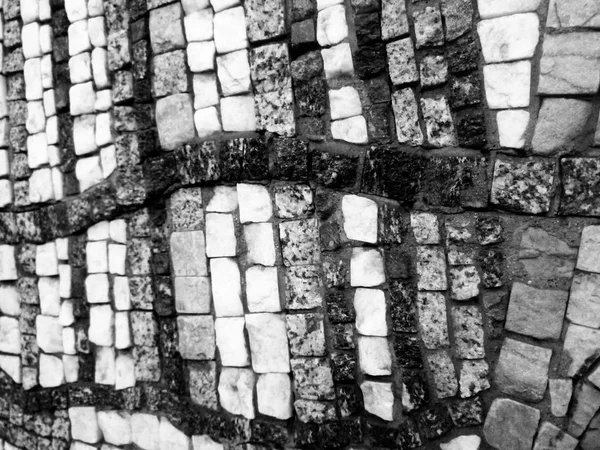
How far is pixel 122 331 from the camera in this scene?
3154 millimetres

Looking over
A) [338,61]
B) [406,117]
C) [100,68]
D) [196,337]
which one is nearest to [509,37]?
[406,117]

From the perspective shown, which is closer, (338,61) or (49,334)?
(338,61)

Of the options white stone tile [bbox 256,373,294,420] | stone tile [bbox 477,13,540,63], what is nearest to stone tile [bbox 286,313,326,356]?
white stone tile [bbox 256,373,294,420]

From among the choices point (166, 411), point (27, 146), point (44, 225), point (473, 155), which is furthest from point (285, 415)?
point (27, 146)

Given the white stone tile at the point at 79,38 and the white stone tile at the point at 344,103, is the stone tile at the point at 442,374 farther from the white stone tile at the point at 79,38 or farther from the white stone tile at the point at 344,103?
the white stone tile at the point at 79,38

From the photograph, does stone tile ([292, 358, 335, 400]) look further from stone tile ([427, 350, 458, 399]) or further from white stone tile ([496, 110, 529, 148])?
white stone tile ([496, 110, 529, 148])

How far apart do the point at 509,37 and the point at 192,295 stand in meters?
1.55

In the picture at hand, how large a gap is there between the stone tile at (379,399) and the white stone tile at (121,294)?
3.73ft

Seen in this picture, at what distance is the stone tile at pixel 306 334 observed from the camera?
8.66ft

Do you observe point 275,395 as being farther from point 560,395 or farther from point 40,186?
point 40,186

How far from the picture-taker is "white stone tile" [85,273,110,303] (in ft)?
10.5

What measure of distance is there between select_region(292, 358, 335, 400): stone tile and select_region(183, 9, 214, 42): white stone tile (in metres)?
1.29

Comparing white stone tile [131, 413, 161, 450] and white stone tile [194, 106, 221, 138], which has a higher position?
white stone tile [194, 106, 221, 138]

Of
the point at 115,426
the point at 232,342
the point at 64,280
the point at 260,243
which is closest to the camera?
the point at 260,243
